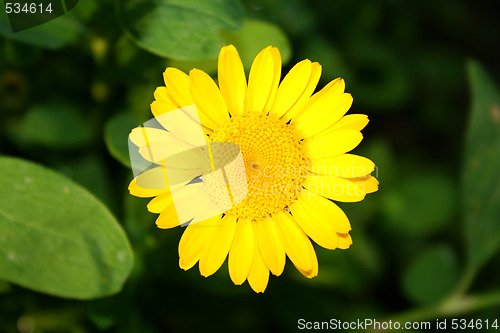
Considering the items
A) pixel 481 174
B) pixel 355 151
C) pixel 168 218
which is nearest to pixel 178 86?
pixel 168 218

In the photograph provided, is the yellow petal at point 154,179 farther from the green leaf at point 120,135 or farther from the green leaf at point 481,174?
the green leaf at point 481,174

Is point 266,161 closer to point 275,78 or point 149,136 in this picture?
point 275,78

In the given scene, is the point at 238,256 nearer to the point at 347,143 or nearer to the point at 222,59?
the point at 347,143

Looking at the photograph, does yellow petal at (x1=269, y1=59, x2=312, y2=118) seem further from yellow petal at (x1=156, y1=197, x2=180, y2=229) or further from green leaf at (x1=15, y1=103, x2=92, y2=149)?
green leaf at (x1=15, y1=103, x2=92, y2=149)

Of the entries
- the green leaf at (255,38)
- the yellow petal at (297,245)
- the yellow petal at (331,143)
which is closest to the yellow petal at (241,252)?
the yellow petal at (297,245)

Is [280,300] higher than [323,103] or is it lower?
lower

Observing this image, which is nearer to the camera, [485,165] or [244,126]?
[244,126]

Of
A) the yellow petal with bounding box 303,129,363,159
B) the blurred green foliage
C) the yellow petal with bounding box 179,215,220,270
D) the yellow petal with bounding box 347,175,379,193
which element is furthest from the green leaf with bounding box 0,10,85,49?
the yellow petal with bounding box 347,175,379,193

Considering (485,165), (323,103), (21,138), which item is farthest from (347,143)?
(21,138)
